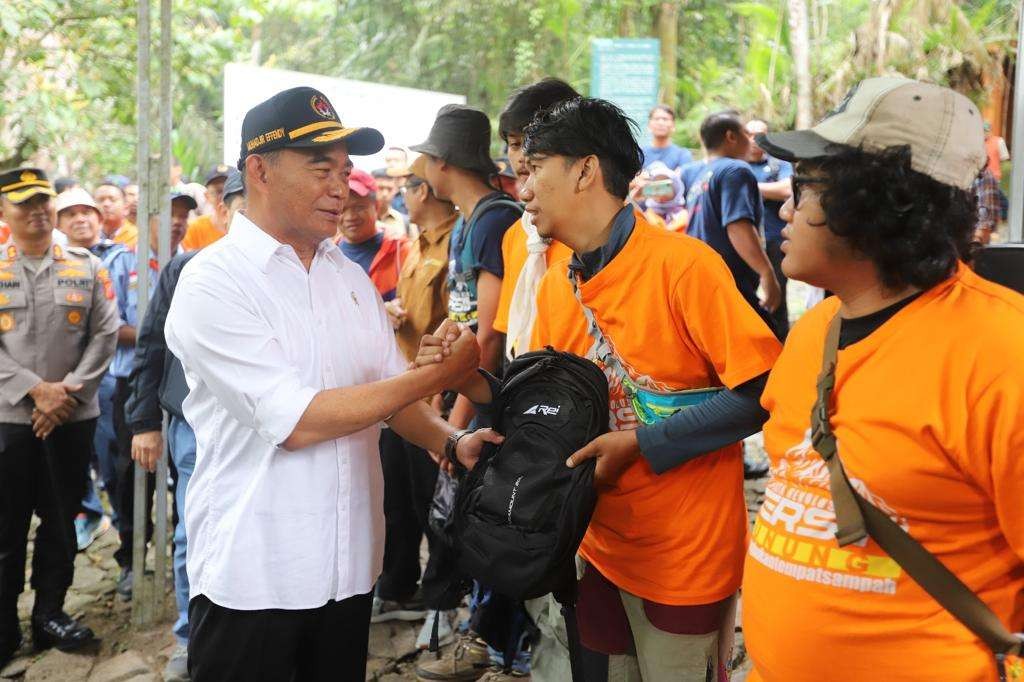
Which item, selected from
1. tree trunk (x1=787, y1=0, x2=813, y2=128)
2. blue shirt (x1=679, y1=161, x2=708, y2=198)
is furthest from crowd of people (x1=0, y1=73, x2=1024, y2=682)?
tree trunk (x1=787, y1=0, x2=813, y2=128)

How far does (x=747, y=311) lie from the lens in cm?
239

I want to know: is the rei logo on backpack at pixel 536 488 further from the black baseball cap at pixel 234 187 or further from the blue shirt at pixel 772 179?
the blue shirt at pixel 772 179

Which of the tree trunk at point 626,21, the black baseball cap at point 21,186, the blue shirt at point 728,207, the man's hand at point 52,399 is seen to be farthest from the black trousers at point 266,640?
the tree trunk at point 626,21

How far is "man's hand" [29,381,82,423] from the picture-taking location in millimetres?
4582

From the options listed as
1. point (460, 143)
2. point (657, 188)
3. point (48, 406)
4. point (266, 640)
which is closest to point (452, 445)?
point (266, 640)

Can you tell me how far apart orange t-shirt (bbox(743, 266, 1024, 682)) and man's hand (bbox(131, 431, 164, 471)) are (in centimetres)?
340

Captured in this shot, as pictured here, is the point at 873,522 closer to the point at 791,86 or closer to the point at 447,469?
the point at 447,469

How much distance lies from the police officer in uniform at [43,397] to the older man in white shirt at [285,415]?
2.62 metres

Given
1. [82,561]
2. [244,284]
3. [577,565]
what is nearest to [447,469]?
[577,565]

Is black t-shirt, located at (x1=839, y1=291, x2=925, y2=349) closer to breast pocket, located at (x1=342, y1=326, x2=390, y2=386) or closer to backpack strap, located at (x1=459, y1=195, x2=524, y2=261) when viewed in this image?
breast pocket, located at (x1=342, y1=326, x2=390, y2=386)

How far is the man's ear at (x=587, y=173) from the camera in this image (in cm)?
262

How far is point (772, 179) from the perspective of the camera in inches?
281

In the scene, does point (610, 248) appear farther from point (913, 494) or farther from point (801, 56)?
point (801, 56)

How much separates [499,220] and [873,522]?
2.58 m
